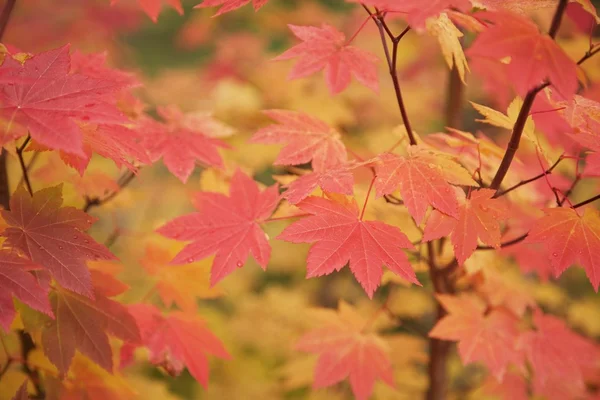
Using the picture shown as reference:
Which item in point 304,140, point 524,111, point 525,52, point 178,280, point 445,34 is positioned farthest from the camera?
point 178,280

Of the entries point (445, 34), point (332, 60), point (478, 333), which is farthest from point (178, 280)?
point (445, 34)

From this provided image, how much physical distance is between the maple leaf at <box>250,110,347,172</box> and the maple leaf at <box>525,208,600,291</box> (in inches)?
18.6

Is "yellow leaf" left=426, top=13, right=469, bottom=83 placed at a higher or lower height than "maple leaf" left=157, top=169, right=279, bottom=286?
higher

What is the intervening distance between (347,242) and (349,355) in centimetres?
65

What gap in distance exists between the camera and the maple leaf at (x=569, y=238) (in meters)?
1.05

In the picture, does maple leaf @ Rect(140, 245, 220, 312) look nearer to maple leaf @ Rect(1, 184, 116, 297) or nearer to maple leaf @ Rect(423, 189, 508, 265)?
maple leaf @ Rect(1, 184, 116, 297)

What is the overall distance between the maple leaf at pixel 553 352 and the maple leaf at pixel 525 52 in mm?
942

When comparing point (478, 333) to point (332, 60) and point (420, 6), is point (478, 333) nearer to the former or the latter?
point (332, 60)

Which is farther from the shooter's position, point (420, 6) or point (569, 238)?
point (569, 238)

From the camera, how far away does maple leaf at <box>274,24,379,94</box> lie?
1.23 metres

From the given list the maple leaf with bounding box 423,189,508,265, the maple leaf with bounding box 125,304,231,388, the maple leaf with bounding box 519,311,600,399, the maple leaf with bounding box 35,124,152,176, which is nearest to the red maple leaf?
the maple leaf with bounding box 35,124,152,176

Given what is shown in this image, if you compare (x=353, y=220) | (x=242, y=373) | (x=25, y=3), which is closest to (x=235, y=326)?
(x=242, y=373)

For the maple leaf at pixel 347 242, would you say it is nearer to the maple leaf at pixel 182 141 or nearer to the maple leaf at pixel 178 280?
the maple leaf at pixel 182 141

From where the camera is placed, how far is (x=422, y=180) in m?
1.06
